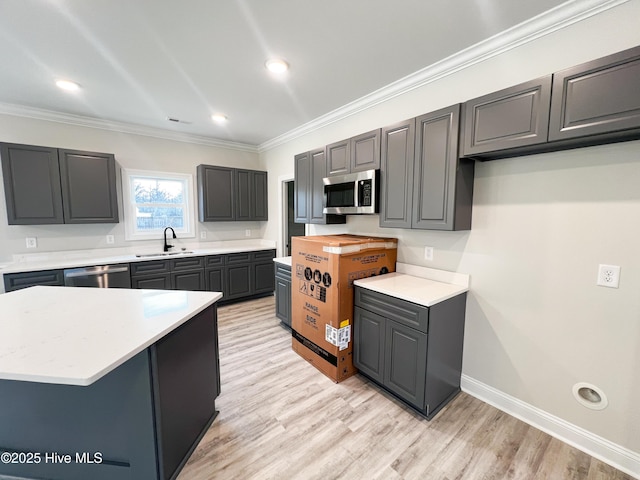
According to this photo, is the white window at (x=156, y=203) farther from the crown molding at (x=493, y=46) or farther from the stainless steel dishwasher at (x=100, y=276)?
the crown molding at (x=493, y=46)

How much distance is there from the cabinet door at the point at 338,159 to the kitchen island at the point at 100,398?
198 cm

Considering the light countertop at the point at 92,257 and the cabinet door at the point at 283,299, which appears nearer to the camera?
the light countertop at the point at 92,257

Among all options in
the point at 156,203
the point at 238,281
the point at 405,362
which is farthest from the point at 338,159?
the point at 156,203

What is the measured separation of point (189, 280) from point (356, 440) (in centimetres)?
311

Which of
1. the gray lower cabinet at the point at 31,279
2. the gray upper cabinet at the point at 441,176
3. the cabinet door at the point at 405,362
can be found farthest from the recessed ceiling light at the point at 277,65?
the gray lower cabinet at the point at 31,279

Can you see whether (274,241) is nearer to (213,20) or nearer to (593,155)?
(213,20)

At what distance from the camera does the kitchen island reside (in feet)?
3.89

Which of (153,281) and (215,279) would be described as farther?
(215,279)

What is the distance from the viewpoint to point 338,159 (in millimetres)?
2840

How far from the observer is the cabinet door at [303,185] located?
327 cm

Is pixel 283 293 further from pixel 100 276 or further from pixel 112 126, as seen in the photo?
pixel 112 126

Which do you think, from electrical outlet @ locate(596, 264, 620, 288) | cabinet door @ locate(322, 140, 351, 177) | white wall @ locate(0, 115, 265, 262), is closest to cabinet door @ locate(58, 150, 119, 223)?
white wall @ locate(0, 115, 265, 262)

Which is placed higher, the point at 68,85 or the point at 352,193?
the point at 68,85

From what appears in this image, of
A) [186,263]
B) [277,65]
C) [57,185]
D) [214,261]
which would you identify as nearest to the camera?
[277,65]
